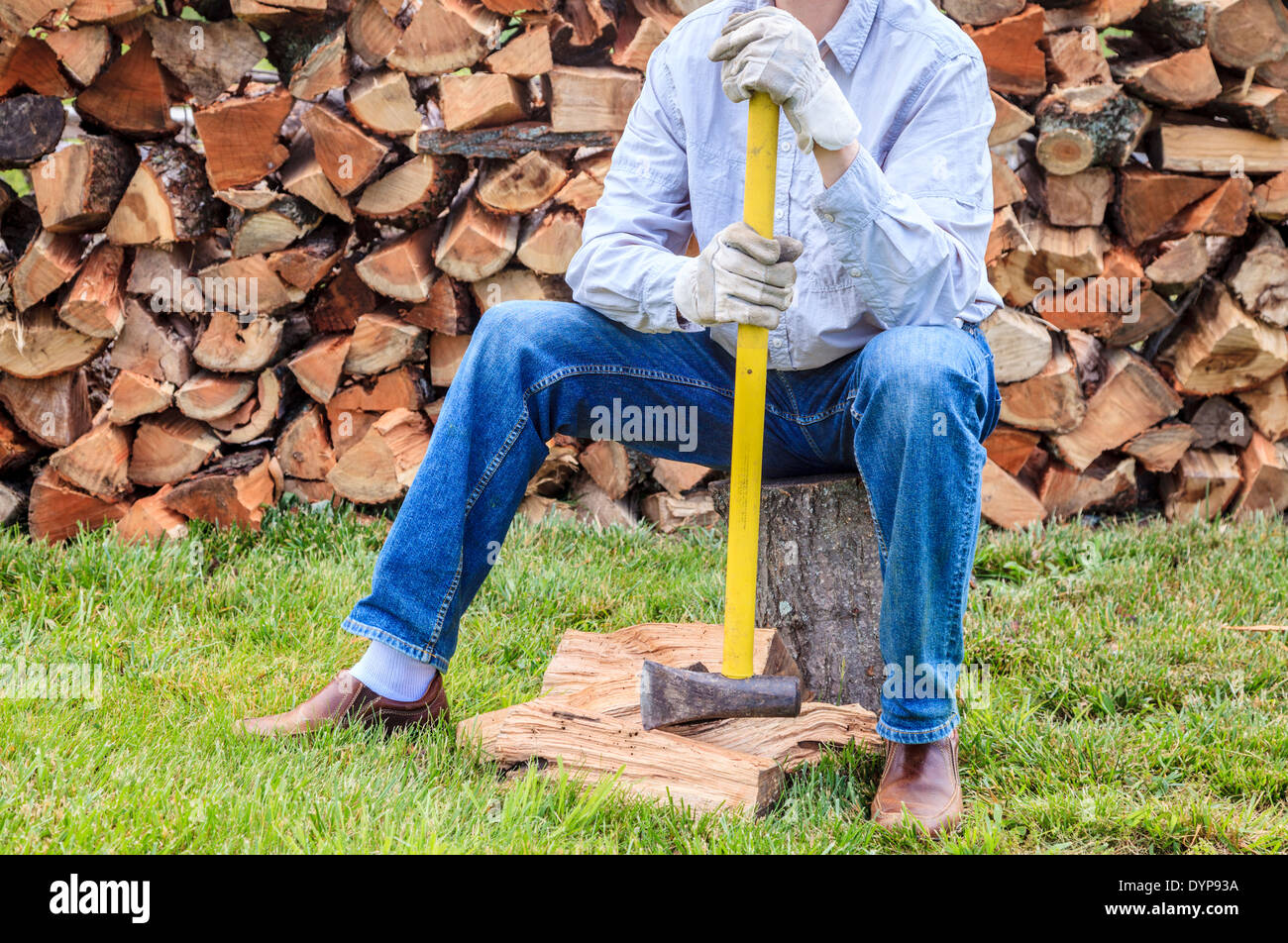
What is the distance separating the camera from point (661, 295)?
1982mm

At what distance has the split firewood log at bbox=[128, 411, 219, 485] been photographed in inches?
125

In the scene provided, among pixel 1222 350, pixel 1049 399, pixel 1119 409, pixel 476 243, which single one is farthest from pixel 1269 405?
pixel 476 243

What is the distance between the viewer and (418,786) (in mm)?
1804

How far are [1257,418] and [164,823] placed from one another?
3.28 m

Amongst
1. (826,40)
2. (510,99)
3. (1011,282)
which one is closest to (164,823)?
(826,40)

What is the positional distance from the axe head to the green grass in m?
0.18

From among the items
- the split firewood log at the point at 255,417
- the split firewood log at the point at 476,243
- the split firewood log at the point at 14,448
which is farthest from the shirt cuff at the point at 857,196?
the split firewood log at the point at 14,448

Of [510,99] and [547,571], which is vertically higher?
[510,99]

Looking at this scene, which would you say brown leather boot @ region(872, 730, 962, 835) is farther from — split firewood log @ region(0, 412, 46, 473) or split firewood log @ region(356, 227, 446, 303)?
split firewood log @ region(0, 412, 46, 473)

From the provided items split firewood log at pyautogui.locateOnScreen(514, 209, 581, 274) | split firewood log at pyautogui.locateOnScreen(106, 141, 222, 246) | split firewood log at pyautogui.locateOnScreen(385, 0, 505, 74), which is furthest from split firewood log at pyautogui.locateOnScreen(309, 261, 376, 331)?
split firewood log at pyautogui.locateOnScreen(385, 0, 505, 74)

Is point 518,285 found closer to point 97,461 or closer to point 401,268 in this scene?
point 401,268

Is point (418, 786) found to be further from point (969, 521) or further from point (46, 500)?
point (46, 500)

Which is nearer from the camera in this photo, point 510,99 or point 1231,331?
point 510,99

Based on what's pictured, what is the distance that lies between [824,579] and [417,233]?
1.64m
